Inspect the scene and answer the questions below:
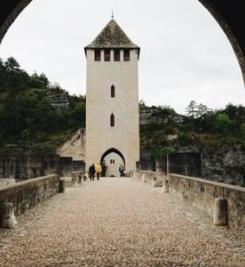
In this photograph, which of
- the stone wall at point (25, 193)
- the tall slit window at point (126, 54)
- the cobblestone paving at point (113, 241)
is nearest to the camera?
the cobblestone paving at point (113, 241)

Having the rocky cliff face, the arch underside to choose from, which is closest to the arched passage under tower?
the rocky cliff face

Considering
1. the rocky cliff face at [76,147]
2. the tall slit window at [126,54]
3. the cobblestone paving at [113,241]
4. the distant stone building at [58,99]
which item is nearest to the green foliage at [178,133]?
the rocky cliff face at [76,147]

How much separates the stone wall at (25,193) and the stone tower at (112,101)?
945 inches

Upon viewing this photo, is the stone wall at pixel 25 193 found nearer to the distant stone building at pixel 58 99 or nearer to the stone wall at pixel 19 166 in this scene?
the stone wall at pixel 19 166

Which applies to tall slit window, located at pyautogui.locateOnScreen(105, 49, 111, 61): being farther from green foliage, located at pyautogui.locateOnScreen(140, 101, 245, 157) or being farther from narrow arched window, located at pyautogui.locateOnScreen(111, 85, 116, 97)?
green foliage, located at pyautogui.locateOnScreen(140, 101, 245, 157)

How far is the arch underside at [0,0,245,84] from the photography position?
15.1 ft

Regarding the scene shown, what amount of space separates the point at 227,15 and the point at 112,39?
37.0 m

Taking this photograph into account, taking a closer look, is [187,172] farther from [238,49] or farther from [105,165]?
[105,165]

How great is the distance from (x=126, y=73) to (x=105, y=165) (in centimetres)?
949

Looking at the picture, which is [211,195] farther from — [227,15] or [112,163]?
[112,163]

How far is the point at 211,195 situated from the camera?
8.92 metres

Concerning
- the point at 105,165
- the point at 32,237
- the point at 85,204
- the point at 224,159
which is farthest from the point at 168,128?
the point at 32,237

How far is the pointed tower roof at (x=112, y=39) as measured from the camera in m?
40.3

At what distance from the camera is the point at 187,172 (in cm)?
1459
